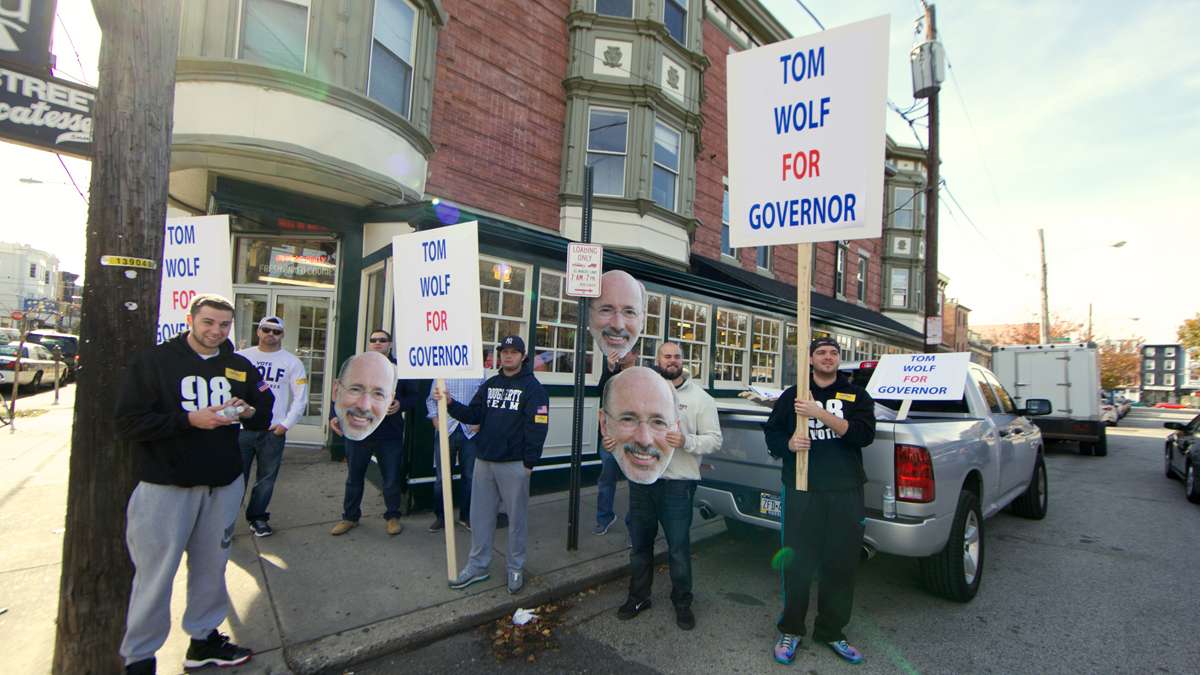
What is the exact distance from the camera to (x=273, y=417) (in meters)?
4.73

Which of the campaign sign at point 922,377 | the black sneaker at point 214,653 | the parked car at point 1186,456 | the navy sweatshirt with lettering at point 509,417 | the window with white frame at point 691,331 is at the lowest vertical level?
the black sneaker at point 214,653

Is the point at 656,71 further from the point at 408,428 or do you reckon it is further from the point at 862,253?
the point at 862,253

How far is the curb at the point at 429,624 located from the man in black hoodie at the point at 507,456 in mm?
166

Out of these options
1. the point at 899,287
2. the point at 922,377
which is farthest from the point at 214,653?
the point at 899,287

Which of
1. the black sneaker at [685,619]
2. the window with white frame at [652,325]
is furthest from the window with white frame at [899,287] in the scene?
the black sneaker at [685,619]

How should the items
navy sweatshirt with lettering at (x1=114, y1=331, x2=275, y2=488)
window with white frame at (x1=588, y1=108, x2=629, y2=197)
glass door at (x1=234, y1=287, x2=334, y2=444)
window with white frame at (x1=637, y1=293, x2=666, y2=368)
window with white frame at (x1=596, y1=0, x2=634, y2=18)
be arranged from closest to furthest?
navy sweatshirt with lettering at (x1=114, y1=331, x2=275, y2=488) → glass door at (x1=234, y1=287, x2=334, y2=444) → window with white frame at (x1=637, y1=293, x2=666, y2=368) → window with white frame at (x1=588, y1=108, x2=629, y2=197) → window with white frame at (x1=596, y1=0, x2=634, y2=18)

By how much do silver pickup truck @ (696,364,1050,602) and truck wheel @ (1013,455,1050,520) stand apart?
1026 mm

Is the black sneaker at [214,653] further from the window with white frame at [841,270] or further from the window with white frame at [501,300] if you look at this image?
the window with white frame at [841,270]

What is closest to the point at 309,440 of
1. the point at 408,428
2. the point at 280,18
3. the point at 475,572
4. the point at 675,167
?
the point at 408,428

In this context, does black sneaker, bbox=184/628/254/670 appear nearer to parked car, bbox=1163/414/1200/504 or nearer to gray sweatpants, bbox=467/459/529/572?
gray sweatpants, bbox=467/459/529/572

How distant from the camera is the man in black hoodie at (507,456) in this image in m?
3.87

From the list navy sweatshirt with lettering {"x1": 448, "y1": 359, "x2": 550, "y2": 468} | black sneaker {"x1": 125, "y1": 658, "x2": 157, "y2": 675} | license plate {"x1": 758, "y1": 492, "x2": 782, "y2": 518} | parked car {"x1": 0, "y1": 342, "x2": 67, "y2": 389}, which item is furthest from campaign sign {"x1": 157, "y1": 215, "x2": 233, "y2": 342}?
parked car {"x1": 0, "y1": 342, "x2": 67, "y2": 389}

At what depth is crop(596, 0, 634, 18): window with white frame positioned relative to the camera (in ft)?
36.9

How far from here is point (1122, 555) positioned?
516 cm
